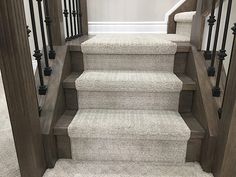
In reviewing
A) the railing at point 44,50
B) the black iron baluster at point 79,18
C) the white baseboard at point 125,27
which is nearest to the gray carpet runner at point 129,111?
the railing at point 44,50

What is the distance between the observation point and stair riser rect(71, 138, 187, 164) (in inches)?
44.7

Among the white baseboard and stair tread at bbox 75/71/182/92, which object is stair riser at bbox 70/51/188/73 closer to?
stair tread at bbox 75/71/182/92

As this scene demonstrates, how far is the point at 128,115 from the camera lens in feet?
4.06

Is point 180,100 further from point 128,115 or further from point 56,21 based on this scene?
point 56,21

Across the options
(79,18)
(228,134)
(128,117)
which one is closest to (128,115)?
(128,117)

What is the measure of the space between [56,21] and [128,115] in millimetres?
795

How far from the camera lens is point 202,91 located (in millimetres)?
1129

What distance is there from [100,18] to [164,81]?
5.45 ft

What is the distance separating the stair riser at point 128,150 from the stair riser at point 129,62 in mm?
547

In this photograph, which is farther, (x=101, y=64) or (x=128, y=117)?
(x=101, y=64)

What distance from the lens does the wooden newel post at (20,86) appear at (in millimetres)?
781

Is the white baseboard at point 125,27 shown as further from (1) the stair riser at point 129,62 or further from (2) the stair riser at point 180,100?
(2) the stair riser at point 180,100

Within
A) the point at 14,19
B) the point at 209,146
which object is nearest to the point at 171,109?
the point at 209,146

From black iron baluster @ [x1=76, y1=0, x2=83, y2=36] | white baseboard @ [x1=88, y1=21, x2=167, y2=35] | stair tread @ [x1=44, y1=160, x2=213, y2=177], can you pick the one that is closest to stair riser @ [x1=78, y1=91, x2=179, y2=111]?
stair tread @ [x1=44, y1=160, x2=213, y2=177]
